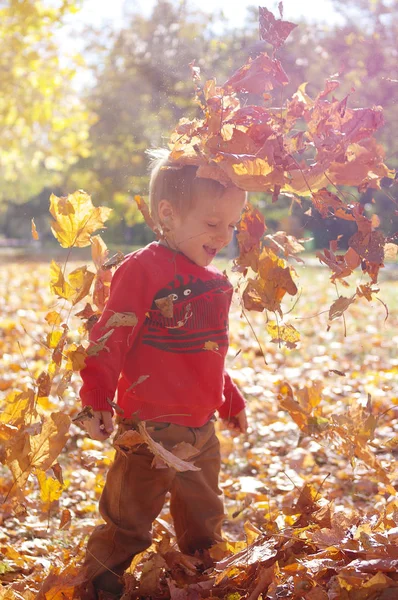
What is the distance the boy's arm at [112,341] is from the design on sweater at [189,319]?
64 millimetres

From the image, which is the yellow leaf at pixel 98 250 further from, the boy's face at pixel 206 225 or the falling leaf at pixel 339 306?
the falling leaf at pixel 339 306

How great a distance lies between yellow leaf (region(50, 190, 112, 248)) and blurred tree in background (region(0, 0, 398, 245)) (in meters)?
0.14

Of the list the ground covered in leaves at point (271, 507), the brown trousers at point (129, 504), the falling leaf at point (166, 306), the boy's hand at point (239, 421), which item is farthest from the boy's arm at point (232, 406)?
the falling leaf at point (166, 306)

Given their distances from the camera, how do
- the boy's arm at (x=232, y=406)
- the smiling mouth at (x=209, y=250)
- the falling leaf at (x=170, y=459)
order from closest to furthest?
the falling leaf at (x=170, y=459) < the smiling mouth at (x=209, y=250) < the boy's arm at (x=232, y=406)

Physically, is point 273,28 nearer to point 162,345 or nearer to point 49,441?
point 162,345

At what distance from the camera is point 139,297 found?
7.32ft

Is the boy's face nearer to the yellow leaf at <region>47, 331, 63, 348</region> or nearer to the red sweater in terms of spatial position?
the red sweater

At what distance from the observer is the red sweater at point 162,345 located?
2197 mm

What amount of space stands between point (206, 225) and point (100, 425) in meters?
0.75

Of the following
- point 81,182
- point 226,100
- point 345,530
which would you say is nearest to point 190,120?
point 226,100

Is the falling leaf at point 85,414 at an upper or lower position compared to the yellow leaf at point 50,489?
upper

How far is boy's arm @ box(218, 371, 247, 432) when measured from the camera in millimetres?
2713

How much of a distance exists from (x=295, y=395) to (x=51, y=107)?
12.9m

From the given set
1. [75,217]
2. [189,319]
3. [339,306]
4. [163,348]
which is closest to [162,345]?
[163,348]
